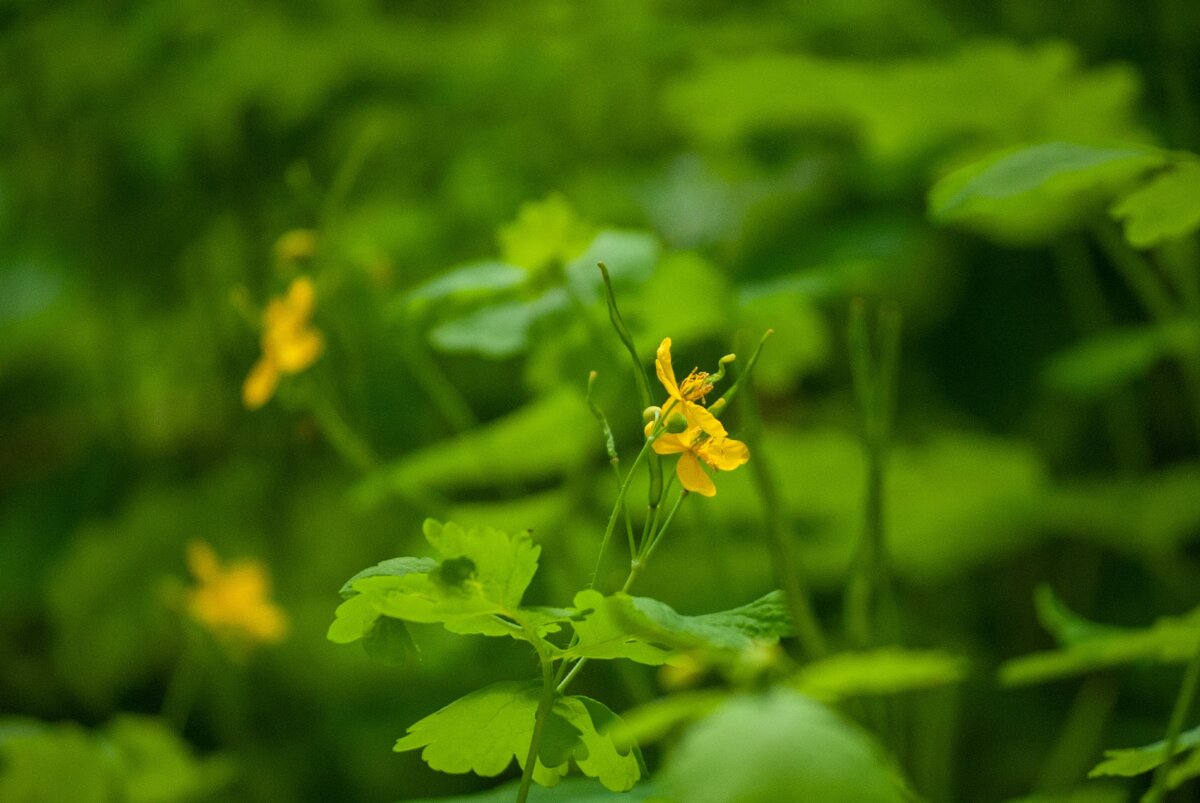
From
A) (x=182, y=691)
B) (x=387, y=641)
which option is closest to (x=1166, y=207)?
(x=387, y=641)

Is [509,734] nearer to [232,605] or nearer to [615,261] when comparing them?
[615,261]

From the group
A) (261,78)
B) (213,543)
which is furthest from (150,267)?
(213,543)

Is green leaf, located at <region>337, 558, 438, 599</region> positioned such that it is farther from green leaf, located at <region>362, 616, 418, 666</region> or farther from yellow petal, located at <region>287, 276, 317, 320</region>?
yellow petal, located at <region>287, 276, 317, 320</region>

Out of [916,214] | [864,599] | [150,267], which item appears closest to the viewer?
[864,599]

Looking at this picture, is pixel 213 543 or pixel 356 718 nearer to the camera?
pixel 356 718

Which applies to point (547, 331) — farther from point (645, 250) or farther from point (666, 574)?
point (666, 574)

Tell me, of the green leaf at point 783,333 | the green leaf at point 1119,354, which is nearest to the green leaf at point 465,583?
the green leaf at point 783,333
